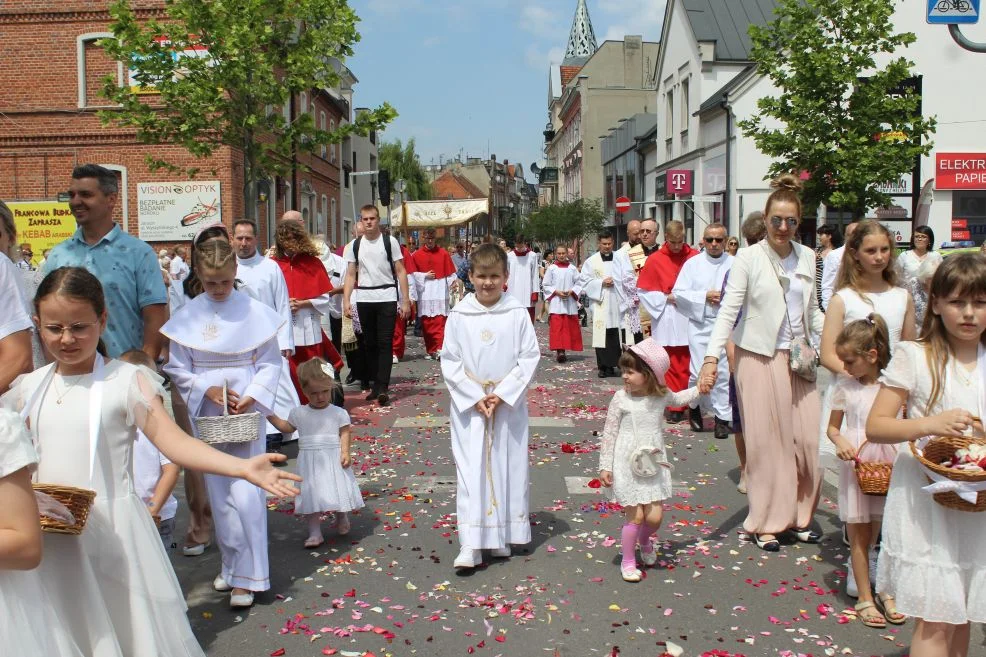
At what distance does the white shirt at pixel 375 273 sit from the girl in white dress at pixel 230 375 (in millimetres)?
6248

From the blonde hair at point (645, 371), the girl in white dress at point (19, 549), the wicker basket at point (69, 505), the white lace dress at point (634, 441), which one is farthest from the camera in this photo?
the blonde hair at point (645, 371)

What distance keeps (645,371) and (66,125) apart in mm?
24767

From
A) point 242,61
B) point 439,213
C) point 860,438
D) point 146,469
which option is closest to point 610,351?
point 242,61

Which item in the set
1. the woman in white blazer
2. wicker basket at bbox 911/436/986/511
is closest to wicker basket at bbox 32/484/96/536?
wicker basket at bbox 911/436/986/511

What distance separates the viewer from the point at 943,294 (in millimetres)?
3557

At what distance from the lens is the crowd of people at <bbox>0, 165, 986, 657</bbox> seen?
330 cm

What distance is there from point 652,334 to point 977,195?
70.1 feet

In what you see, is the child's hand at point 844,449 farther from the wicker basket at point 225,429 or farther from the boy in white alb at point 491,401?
the wicker basket at point 225,429

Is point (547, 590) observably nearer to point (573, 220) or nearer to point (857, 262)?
point (857, 262)

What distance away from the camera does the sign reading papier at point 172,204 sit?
2552 centimetres

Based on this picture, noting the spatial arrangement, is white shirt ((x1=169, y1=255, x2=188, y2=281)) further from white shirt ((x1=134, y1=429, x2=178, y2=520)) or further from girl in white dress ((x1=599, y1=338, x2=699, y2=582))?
girl in white dress ((x1=599, y1=338, x2=699, y2=582))

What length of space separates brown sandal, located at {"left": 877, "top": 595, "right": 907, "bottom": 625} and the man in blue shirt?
3.98m

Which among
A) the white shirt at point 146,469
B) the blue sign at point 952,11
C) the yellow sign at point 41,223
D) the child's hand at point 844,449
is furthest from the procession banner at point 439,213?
the child's hand at point 844,449

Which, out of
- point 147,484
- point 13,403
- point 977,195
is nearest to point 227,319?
point 147,484
